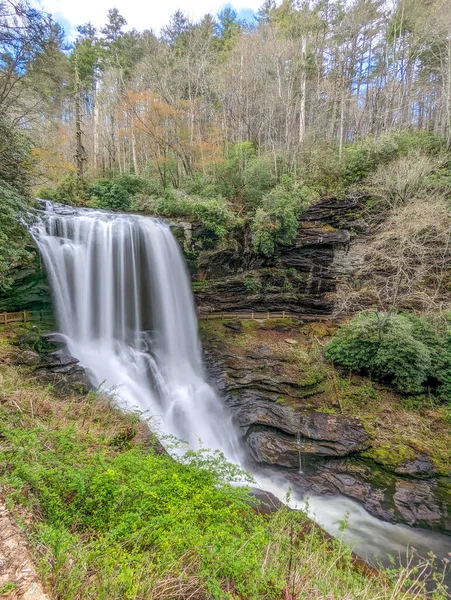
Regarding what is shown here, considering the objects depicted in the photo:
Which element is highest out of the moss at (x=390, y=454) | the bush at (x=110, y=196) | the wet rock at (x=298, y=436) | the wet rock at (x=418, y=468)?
the bush at (x=110, y=196)

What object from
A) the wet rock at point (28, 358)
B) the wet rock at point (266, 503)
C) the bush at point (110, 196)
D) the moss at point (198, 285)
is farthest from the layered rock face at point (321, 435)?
the bush at point (110, 196)

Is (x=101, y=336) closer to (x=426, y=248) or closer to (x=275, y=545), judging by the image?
(x=275, y=545)

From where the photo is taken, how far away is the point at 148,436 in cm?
490

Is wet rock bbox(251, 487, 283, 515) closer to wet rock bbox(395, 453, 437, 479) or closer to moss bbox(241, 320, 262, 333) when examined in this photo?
wet rock bbox(395, 453, 437, 479)

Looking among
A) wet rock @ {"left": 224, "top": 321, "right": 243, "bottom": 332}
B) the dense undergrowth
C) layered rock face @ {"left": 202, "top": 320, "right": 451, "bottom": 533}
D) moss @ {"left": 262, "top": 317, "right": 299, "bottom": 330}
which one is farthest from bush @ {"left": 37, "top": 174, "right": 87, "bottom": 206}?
moss @ {"left": 262, "top": 317, "right": 299, "bottom": 330}

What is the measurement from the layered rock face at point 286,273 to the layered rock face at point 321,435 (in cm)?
241

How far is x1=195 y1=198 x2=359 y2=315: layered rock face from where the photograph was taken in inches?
449

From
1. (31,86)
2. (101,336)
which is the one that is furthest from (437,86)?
(101,336)

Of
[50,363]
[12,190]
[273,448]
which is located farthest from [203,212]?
[273,448]

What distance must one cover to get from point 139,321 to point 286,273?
20.6 ft

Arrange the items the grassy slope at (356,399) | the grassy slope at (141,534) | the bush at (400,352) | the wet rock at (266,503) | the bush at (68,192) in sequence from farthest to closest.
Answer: the bush at (68,192) < the bush at (400,352) < the grassy slope at (356,399) < the wet rock at (266,503) < the grassy slope at (141,534)

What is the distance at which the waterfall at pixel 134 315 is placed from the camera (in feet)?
24.9

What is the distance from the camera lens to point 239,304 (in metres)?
11.6

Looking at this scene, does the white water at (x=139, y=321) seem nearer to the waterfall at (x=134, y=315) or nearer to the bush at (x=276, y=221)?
the waterfall at (x=134, y=315)
